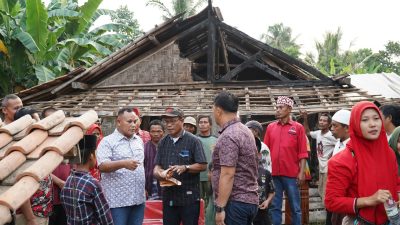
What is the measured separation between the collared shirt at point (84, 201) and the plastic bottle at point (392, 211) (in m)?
2.30

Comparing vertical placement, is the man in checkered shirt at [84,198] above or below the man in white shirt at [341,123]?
below

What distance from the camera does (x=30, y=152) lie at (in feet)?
7.94

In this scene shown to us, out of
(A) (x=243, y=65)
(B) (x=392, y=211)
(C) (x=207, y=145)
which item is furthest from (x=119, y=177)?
(A) (x=243, y=65)

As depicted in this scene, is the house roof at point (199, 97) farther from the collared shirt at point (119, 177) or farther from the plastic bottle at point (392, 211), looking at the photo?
the plastic bottle at point (392, 211)

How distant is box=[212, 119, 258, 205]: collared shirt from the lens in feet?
13.7

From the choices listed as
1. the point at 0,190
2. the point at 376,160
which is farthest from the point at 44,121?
the point at 376,160

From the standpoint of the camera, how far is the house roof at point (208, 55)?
35.8 feet

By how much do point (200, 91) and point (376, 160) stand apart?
761 centimetres

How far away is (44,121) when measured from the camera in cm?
277

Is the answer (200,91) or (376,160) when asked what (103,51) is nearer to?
(200,91)

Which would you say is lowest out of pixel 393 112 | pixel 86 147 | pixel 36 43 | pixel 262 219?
pixel 262 219

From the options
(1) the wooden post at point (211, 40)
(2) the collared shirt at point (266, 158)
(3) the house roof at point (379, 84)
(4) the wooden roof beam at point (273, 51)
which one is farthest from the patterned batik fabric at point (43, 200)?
(3) the house roof at point (379, 84)

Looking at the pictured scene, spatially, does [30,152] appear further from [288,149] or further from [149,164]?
[288,149]

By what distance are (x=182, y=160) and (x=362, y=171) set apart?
2.63m
